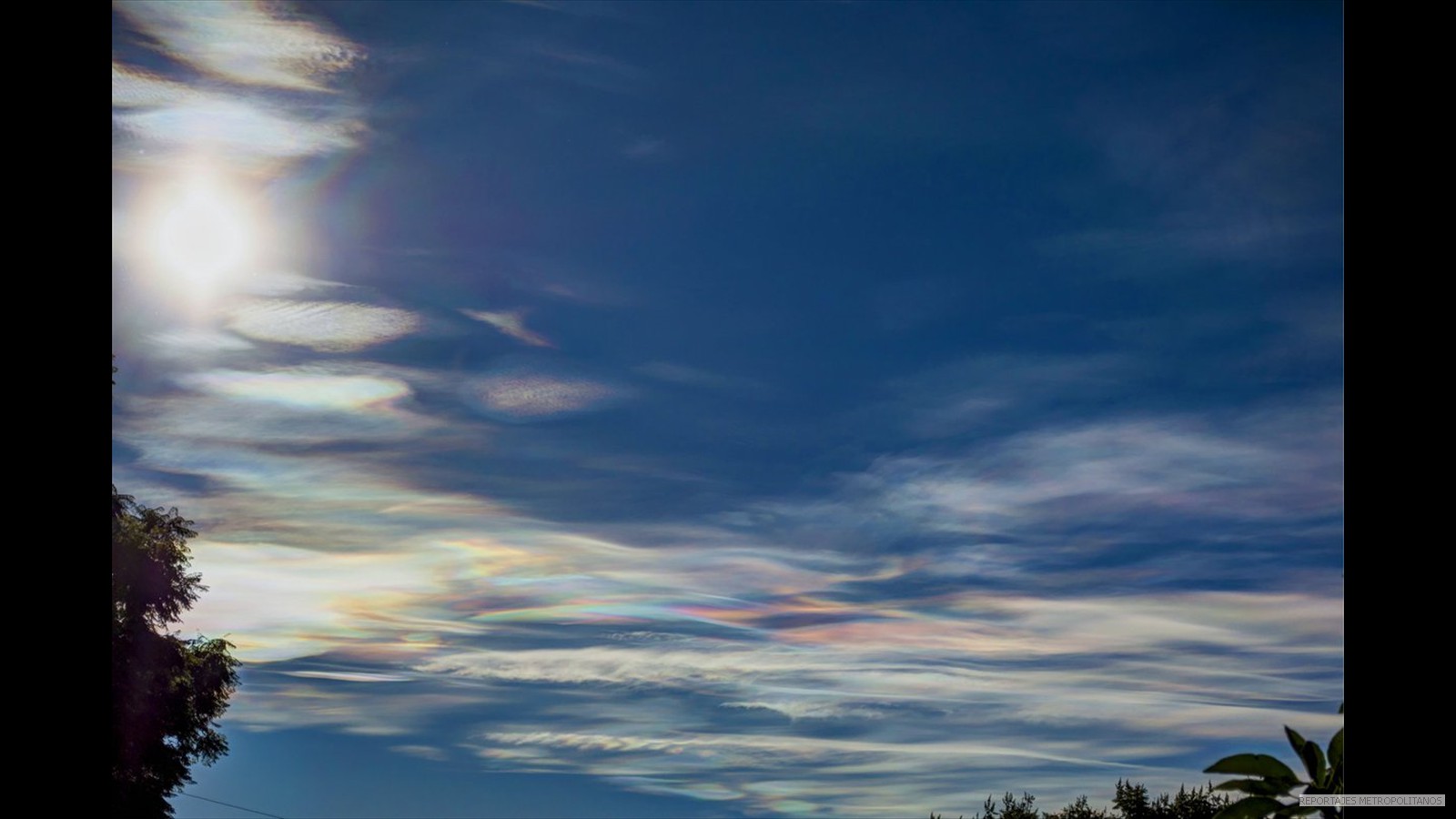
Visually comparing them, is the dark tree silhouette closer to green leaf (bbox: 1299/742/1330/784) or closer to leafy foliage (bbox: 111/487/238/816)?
leafy foliage (bbox: 111/487/238/816)

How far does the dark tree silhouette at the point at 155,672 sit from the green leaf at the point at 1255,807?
88.5 ft

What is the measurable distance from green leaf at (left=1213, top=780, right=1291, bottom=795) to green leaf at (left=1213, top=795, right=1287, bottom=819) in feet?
0.27

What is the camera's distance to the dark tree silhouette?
101 feet

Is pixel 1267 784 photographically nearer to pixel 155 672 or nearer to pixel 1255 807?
pixel 1255 807

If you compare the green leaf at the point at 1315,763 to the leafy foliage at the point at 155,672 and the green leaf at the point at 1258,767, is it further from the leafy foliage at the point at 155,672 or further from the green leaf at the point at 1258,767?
the leafy foliage at the point at 155,672

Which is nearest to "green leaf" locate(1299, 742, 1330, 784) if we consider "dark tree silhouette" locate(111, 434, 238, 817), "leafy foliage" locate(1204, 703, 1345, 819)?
"leafy foliage" locate(1204, 703, 1345, 819)

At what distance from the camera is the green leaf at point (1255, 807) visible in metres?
14.8

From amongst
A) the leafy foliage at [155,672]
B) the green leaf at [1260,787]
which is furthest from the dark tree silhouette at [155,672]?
the green leaf at [1260,787]

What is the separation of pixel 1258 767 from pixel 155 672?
29.3 metres

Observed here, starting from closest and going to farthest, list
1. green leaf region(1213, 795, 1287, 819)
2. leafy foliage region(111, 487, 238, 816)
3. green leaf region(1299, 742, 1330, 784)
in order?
1. green leaf region(1213, 795, 1287, 819)
2. green leaf region(1299, 742, 1330, 784)
3. leafy foliage region(111, 487, 238, 816)

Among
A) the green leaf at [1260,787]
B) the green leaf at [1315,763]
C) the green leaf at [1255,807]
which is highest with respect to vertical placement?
the green leaf at [1315,763]
